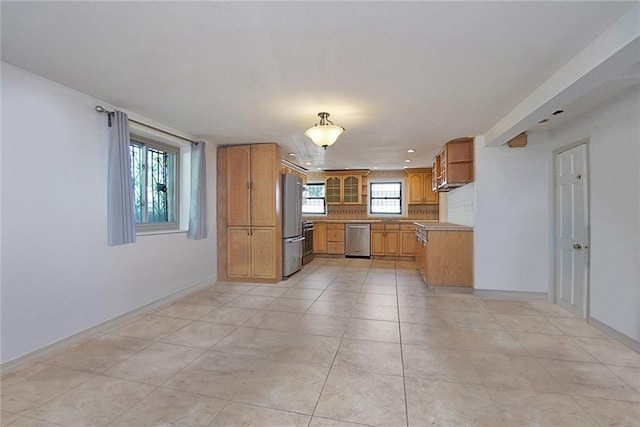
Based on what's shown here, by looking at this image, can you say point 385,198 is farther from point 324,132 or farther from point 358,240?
point 324,132

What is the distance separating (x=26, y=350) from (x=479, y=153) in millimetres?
5297

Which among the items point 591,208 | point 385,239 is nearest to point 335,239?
point 385,239

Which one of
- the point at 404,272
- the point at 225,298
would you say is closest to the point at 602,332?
the point at 404,272

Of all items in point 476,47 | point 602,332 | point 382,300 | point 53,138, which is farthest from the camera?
point 382,300

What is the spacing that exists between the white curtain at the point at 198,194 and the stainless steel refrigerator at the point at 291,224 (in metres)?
1.30

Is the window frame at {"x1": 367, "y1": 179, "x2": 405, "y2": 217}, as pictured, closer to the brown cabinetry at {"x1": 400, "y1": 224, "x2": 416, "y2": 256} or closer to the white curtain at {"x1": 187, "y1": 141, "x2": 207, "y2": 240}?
the brown cabinetry at {"x1": 400, "y1": 224, "x2": 416, "y2": 256}

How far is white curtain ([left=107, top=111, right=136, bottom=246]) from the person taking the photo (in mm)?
2990

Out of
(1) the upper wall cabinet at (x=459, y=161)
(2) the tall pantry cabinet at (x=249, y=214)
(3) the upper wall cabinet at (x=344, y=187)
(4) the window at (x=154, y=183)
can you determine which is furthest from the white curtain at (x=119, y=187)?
(3) the upper wall cabinet at (x=344, y=187)

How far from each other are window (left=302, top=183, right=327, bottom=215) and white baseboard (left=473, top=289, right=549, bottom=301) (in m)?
4.98

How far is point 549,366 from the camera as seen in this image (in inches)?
88.6

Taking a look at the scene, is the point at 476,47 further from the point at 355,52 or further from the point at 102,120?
the point at 102,120

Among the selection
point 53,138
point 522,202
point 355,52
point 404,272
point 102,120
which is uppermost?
point 355,52

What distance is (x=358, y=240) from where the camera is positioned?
745 cm

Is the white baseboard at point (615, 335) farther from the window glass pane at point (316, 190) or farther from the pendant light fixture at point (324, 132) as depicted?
the window glass pane at point (316, 190)
